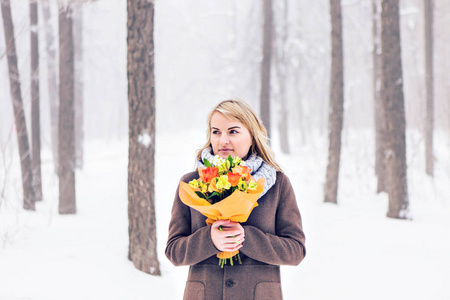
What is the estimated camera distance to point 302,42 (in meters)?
23.6

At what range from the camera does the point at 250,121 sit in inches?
98.5

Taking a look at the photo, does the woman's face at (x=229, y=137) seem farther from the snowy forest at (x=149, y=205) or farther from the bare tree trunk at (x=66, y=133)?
the bare tree trunk at (x=66, y=133)

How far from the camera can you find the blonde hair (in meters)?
2.47

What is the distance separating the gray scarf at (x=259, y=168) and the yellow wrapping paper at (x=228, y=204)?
7.5 inches

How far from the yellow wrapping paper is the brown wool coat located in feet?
0.58

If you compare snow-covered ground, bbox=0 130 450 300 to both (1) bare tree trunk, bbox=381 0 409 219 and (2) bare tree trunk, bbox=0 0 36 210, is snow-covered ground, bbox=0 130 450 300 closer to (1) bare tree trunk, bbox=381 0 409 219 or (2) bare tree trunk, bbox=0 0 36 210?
(1) bare tree trunk, bbox=381 0 409 219

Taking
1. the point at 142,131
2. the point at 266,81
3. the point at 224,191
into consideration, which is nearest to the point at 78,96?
the point at 266,81

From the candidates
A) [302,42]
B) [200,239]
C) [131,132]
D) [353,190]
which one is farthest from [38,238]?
[302,42]

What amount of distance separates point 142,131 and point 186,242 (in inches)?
142

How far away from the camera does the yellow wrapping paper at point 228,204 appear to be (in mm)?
2029

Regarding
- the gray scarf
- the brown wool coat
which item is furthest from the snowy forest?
the brown wool coat

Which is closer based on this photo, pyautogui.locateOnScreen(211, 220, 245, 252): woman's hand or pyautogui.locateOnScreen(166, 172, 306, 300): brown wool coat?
pyautogui.locateOnScreen(211, 220, 245, 252): woman's hand

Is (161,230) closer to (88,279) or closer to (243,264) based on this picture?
(88,279)

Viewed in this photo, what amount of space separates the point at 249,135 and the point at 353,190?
11273 mm
